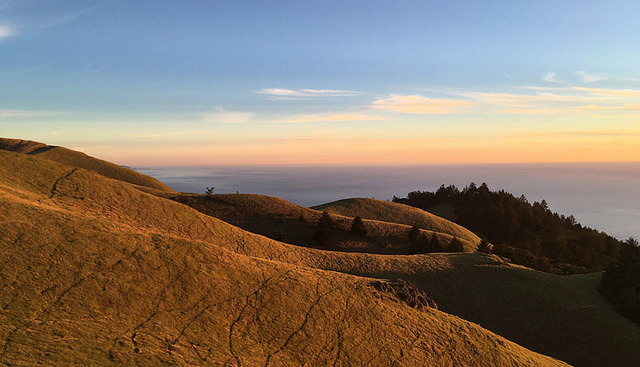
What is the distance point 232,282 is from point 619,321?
28.4 meters

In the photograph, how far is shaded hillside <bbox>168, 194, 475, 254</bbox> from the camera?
4209 cm

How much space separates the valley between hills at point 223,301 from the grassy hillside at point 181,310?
6 centimetres

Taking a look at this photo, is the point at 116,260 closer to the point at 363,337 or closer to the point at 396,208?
the point at 363,337

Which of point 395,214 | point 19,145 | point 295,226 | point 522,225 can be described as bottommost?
point 522,225

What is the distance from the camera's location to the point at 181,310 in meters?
13.3

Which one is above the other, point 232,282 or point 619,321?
point 232,282

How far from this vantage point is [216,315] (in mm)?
13664

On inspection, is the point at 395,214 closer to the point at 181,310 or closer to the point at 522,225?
the point at 522,225

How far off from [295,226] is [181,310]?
33022 mm

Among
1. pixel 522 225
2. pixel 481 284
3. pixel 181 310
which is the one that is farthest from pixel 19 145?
pixel 522 225

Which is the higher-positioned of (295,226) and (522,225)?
(295,226)

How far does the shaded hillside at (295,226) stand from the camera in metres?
42.1

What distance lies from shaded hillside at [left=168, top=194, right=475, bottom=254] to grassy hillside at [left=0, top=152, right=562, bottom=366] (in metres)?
22.3

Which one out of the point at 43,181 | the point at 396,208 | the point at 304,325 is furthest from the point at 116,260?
the point at 396,208
